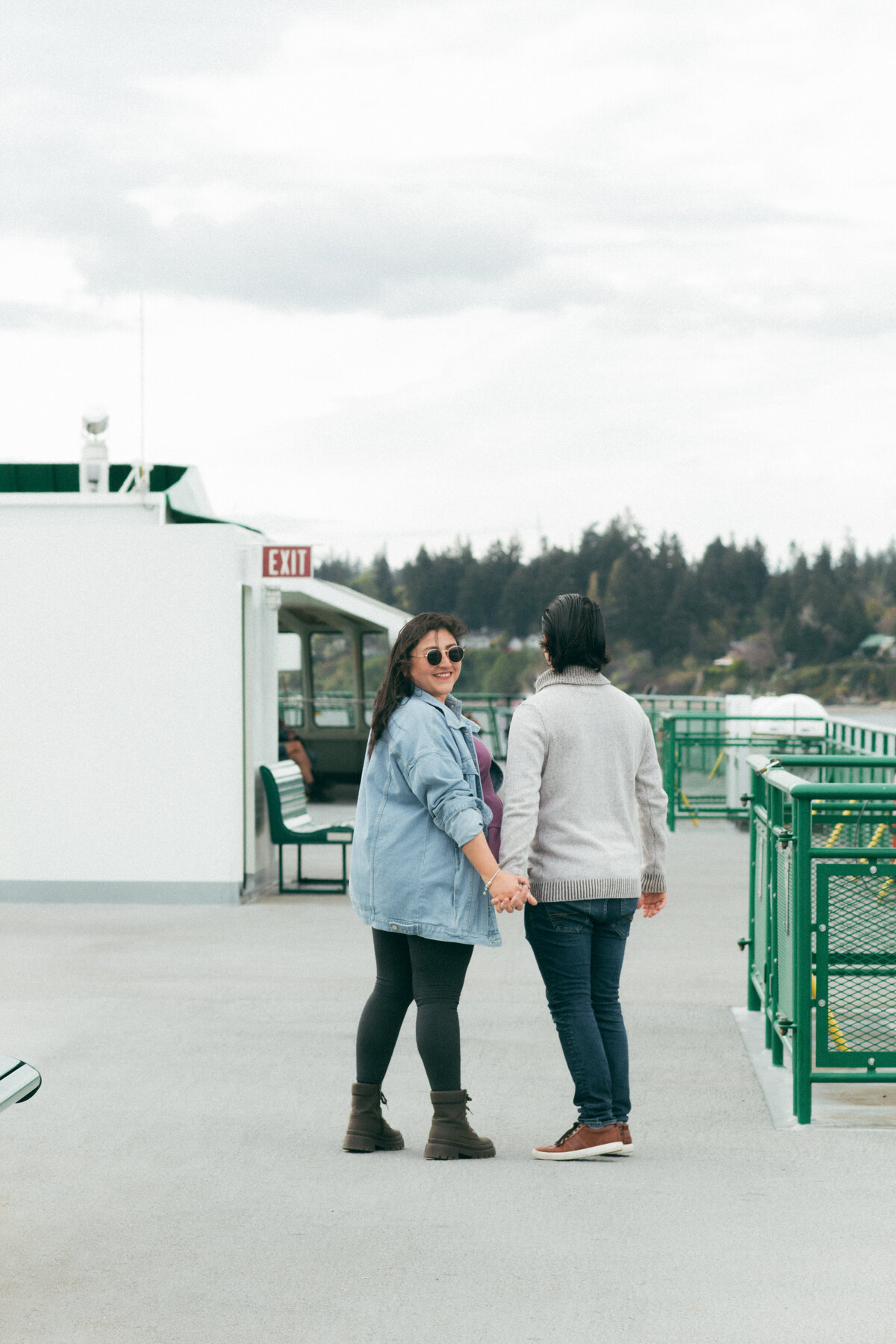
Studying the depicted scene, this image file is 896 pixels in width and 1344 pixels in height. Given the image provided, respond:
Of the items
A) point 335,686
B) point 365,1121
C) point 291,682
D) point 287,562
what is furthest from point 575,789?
point 291,682

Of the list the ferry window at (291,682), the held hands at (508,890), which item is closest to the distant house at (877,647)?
the ferry window at (291,682)

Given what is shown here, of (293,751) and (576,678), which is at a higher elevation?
(576,678)

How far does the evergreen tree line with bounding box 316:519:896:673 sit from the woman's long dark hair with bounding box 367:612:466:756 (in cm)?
10342

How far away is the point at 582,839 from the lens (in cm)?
466

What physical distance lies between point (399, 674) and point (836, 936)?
174cm

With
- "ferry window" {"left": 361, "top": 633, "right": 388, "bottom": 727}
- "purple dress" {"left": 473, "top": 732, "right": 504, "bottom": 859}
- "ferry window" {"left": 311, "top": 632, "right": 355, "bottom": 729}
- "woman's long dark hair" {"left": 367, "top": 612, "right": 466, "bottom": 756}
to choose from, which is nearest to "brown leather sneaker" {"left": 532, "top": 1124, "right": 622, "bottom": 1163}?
"purple dress" {"left": 473, "top": 732, "right": 504, "bottom": 859}

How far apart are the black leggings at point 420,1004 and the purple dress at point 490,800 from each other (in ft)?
1.10

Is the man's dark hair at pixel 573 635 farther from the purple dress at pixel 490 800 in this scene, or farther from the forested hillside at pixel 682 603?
the forested hillside at pixel 682 603

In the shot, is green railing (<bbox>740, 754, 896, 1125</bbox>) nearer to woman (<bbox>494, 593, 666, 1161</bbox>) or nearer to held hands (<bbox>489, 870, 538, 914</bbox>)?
woman (<bbox>494, 593, 666, 1161</bbox>)

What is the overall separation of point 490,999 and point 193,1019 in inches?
58.4

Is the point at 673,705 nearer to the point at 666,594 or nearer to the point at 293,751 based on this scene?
the point at 293,751

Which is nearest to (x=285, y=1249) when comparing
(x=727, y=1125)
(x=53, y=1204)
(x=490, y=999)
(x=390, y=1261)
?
(x=390, y=1261)

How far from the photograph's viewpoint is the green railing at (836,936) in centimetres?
502

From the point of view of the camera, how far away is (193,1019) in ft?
22.2
